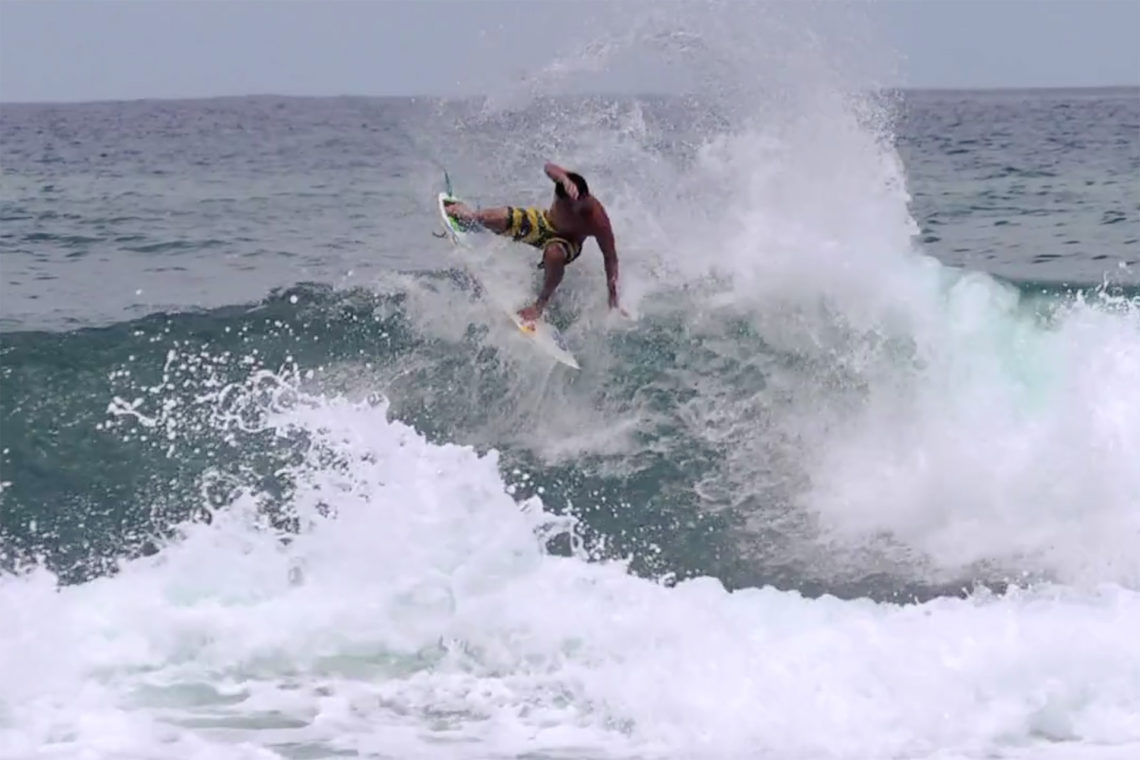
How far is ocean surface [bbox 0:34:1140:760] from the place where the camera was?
7707mm

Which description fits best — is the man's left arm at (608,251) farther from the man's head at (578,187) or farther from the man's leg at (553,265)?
the man's leg at (553,265)

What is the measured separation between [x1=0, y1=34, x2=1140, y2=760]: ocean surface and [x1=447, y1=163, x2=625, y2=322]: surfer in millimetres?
566

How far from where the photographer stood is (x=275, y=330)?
14547 millimetres

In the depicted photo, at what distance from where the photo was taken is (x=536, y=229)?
11859 millimetres

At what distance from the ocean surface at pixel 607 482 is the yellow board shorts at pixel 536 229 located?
2.04 feet

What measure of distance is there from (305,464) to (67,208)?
55.4 ft

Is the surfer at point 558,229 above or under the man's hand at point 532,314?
above

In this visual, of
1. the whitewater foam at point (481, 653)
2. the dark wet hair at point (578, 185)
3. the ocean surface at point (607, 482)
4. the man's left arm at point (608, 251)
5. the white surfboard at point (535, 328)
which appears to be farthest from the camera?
the white surfboard at point (535, 328)

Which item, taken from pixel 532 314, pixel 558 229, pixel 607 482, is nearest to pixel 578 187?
pixel 558 229

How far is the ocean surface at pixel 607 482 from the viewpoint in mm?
7707

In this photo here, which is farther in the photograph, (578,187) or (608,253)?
(608,253)

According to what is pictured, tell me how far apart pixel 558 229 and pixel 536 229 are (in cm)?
21

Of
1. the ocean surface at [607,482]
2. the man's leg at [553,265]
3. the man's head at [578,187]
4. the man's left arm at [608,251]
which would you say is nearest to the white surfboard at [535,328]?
the ocean surface at [607,482]

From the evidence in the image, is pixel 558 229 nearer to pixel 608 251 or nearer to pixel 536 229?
pixel 536 229
